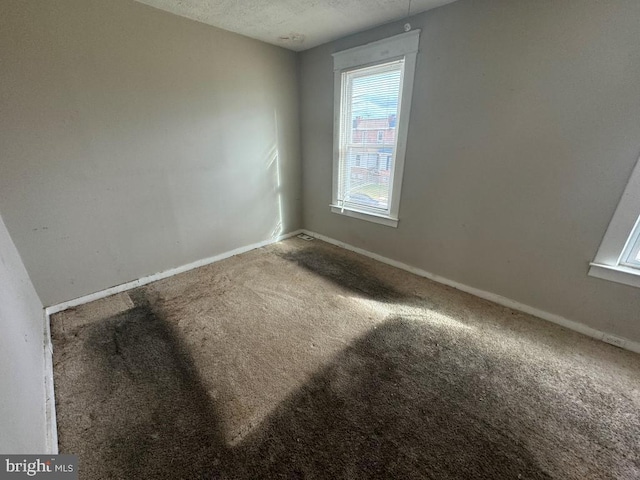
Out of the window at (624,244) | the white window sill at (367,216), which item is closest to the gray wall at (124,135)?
the white window sill at (367,216)

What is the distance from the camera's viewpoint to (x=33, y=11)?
1.63 m

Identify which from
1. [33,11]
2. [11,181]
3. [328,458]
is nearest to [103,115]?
[33,11]

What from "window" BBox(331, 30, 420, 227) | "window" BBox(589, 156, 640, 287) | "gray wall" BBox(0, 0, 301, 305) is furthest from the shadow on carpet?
"window" BBox(331, 30, 420, 227)

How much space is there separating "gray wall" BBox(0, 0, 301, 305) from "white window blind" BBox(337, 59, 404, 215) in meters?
0.86

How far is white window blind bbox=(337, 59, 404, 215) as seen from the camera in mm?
2459

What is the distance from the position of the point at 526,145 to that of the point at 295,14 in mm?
2090

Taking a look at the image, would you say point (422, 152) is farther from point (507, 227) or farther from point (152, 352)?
point (152, 352)

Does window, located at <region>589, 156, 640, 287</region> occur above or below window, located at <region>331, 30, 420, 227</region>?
below

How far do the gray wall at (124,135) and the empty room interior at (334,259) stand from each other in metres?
0.02

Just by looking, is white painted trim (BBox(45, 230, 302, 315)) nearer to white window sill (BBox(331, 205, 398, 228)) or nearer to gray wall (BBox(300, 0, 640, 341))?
white window sill (BBox(331, 205, 398, 228))

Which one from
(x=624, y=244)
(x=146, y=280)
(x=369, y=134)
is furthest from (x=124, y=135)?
(x=624, y=244)

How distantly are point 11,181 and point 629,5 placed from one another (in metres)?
3.90

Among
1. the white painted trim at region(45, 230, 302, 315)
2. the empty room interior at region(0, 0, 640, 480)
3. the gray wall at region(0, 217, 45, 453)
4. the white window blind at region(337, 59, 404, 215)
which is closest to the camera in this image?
the gray wall at region(0, 217, 45, 453)

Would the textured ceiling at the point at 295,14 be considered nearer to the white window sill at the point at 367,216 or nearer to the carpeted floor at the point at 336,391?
the white window sill at the point at 367,216
